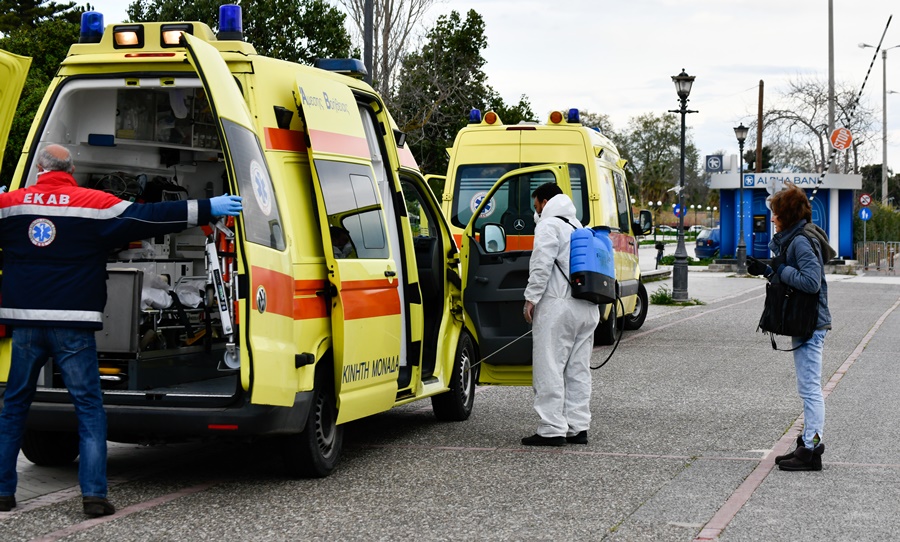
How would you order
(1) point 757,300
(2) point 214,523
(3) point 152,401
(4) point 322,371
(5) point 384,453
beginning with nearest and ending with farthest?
(2) point 214,523, (3) point 152,401, (4) point 322,371, (5) point 384,453, (1) point 757,300

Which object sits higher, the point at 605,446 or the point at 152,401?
the point at 152,401

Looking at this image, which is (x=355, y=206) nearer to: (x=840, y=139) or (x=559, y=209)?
(x=559, y=209)

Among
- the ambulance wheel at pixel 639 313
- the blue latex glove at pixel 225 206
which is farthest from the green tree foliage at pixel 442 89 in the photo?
the blue latex glove at pixel 225 206

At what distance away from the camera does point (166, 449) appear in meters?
8.62

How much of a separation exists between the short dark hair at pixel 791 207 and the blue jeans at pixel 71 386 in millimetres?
4365

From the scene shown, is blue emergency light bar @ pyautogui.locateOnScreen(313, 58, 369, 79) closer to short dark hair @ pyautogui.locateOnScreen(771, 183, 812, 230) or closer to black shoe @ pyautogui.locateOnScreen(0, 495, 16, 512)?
short dark hair @ pyautogui.locateOnScreen(771, 183, 812, 230)

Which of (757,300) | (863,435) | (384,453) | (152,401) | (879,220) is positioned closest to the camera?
(152,401)

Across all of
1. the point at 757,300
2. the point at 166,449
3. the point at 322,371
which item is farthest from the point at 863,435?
the point at 757,300

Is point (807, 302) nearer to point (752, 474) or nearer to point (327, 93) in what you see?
point (752, 474)

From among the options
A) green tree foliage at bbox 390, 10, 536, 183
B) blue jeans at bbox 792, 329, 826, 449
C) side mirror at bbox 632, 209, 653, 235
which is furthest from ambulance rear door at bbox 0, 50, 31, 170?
green tree foliage at bbox 390, 10, 536, 183

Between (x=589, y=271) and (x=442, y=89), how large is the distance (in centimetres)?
2762

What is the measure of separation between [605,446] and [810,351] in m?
1.66

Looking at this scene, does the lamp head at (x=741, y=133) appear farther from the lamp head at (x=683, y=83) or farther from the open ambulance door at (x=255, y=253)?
the open ambulance door at (x=255, y=253)

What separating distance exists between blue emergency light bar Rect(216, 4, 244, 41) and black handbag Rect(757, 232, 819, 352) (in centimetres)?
370
